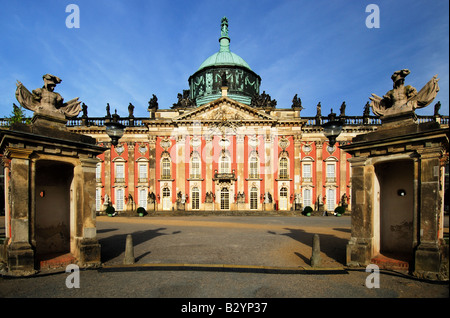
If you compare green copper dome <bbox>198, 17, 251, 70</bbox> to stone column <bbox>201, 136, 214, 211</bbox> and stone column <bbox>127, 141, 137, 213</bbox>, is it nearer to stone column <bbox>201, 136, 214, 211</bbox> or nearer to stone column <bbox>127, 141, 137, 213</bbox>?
stone column <bbox>201, 136, 214, 211</bbox>

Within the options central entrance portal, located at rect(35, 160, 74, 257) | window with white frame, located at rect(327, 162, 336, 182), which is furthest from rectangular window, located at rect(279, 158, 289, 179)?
central entrance portal, located at rect(35, 160, 74, 257)

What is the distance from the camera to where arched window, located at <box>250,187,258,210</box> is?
33688 millimetres

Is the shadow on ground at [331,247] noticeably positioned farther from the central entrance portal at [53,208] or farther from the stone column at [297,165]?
the stone column at [297,165]

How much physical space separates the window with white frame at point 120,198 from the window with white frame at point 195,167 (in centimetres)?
983

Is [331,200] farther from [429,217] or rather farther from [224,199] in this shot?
[429,217]

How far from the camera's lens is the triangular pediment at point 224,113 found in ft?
112

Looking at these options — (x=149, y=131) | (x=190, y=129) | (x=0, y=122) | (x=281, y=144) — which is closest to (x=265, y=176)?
(x=281, y=144)

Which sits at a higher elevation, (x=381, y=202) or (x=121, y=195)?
(x=381, y=202)

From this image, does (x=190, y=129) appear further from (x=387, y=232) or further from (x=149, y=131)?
(x=387, y=232)

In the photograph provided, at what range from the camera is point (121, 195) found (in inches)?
1361

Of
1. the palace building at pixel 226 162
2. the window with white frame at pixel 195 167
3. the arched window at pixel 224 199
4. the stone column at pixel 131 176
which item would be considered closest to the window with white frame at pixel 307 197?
the palace building at pixel 226 162

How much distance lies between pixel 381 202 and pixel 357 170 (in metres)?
1.93

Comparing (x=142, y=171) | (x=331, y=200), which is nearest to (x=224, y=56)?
(x=142, y=171)

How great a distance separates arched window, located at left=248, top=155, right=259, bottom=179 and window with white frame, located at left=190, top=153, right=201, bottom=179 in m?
6.90
